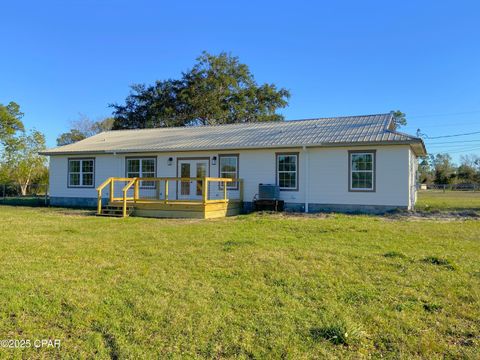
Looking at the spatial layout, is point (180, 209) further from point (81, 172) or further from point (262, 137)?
point (81, 172)

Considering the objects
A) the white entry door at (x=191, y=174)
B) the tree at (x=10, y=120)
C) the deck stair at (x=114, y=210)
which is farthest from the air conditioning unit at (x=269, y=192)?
the tree at (x=10, y=120)

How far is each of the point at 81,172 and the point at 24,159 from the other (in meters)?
19.5

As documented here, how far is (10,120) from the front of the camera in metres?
36.7

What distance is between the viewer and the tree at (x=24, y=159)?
3438 centimetres

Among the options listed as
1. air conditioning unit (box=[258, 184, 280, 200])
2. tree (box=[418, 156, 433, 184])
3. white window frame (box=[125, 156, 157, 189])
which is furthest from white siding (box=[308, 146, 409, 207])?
tree (box=[418, 156, 433, 184])

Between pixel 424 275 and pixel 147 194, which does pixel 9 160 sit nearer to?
pixel 147 194

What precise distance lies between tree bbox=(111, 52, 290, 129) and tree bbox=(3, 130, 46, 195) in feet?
30.6

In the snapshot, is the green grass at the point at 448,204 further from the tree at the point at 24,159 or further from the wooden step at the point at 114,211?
the tree at the point at 24,159

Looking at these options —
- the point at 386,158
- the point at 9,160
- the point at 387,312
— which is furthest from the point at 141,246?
the point at 9,160

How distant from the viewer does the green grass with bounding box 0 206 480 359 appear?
3.44m

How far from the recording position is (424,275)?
5.47 metres

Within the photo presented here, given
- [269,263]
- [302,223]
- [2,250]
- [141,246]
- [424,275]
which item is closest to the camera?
[424,275]

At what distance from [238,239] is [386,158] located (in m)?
8.17

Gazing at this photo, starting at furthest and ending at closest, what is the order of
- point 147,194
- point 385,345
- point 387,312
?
point 147,194, point 387,312, point 385,345
